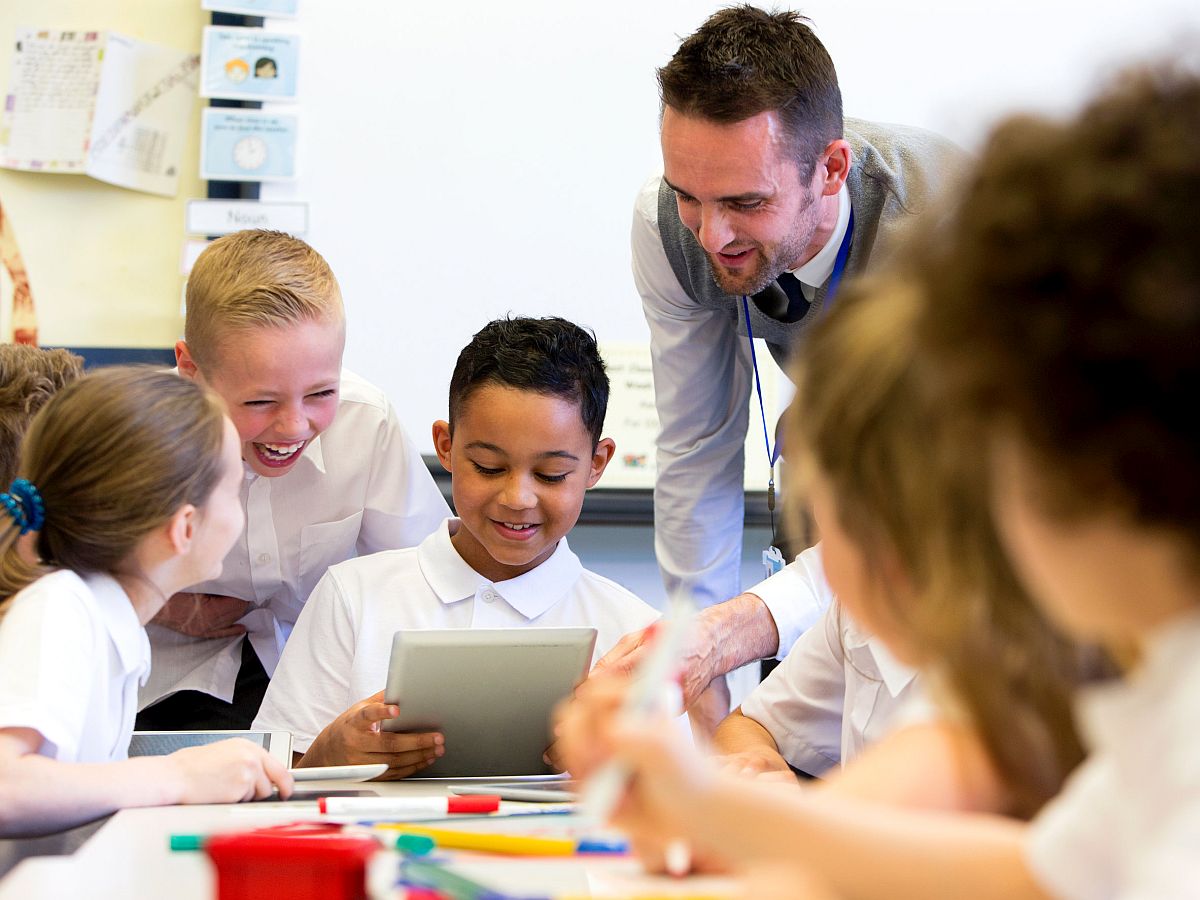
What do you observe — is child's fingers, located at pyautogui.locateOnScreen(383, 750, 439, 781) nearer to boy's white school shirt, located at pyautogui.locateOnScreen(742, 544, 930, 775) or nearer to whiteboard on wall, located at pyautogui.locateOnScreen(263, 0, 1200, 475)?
boy's white school shirt, located at pyautogui.locateOnScreen(742, 544, 930, 775)

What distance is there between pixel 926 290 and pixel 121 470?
94cm

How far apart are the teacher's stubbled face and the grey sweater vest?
97 millimetres

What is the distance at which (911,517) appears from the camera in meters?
0.54

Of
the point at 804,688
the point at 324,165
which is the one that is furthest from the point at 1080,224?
the point at 324,165

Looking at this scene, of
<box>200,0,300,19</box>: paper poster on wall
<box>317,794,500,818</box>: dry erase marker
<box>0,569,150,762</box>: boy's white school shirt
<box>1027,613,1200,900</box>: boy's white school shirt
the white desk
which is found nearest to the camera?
<box>1027,613,1200,900</box>: boy's white school shirt

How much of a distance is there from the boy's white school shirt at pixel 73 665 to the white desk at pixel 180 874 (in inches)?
5.9

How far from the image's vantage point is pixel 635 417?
2.47m

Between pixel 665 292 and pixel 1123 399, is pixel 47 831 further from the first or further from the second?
pixel 665 292

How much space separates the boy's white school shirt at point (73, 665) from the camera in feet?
3.30

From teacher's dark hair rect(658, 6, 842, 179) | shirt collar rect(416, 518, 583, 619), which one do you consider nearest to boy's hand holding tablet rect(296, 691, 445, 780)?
shirt collar rect(416, 518, 583, 619)

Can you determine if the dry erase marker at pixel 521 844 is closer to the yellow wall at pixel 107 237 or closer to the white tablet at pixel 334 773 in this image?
the white tablet at pixel 334 773

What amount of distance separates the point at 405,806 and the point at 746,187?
1.02 metres

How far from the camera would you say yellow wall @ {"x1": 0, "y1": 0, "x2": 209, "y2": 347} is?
7.64 ft

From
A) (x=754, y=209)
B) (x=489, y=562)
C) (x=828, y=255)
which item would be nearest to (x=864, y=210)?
(x=828, y=255)
